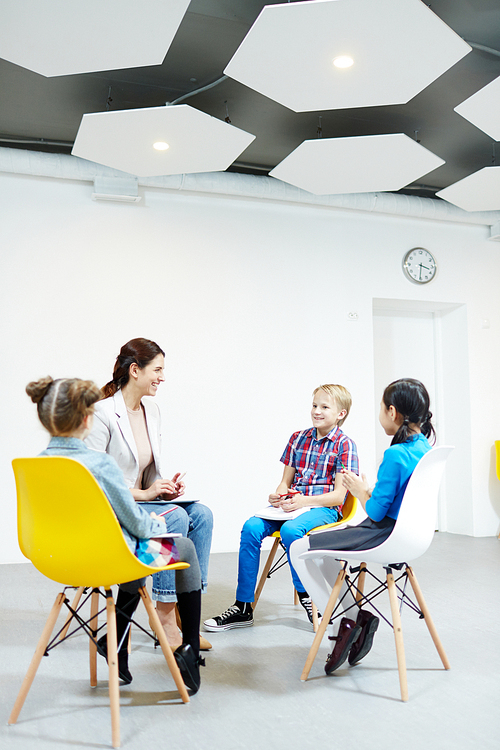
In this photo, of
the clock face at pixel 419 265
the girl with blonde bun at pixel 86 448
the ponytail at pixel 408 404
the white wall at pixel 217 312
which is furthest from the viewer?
the clock face at pixel 419 265

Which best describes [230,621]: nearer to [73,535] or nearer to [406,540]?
[406,540]

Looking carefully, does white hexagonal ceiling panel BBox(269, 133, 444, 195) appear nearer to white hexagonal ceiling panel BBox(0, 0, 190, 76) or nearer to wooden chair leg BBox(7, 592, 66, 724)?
white hexagonal ceiling panel BBox(0, 0, 190, 76)

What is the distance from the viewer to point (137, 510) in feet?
6.46

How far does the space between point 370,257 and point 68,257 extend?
273 centimetres

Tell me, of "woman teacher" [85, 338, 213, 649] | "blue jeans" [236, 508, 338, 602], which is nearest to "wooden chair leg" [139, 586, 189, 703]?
"woman teacher" [85, 338, 213, 649]

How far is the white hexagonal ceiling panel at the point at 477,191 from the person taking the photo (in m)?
4.62

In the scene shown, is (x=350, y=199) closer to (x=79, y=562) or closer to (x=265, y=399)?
(x=265, y=399)

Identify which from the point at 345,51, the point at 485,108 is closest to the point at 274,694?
the point at 345,51

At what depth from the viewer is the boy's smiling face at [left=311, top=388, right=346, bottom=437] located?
3242 millimetres

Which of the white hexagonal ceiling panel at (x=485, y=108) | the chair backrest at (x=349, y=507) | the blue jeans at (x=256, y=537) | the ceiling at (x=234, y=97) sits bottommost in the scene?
the blue jeans at (x=256, y=537)

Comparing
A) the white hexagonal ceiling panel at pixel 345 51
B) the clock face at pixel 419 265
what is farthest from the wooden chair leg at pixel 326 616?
the clock face at pixel 419 265

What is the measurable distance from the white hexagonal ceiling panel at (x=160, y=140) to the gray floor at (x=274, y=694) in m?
2.84

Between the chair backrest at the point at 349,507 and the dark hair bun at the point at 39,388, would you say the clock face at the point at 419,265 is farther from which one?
the dark hair bun at the point at 39,388

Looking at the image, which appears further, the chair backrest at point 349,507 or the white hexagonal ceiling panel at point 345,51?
the chair backrest at point 349,507
